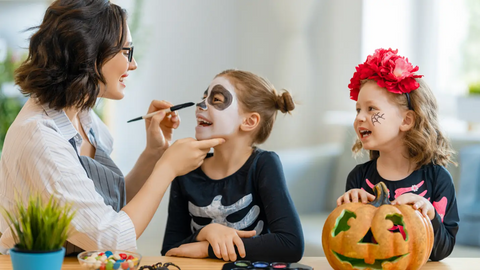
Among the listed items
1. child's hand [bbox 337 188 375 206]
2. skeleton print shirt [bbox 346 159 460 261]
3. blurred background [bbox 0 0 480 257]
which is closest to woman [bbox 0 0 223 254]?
child's hand [bbox 337 188 375 206]

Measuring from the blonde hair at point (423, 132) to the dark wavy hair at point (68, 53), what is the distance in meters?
0.76

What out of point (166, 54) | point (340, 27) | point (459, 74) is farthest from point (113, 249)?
point (459, 74)

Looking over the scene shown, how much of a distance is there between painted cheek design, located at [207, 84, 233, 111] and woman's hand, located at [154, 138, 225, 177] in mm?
147

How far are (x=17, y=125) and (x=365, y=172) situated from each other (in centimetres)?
96

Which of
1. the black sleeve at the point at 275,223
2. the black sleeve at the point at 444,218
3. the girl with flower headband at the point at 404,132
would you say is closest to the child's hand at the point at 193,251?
the black sleeve at the point at 275,223

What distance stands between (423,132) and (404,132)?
52mm

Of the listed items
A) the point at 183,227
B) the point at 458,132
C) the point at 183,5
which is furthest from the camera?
the point at 183,5

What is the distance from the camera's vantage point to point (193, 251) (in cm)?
121

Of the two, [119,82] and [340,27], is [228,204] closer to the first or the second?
[119,82]

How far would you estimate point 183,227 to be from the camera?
1.47 m

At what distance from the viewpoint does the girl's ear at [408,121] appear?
131cm

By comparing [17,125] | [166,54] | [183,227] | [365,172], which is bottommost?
[183,227]

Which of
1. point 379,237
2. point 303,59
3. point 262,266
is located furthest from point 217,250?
point 303,59

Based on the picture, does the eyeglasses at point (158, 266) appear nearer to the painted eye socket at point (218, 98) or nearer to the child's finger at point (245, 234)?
the child's finger at point (245, 234)
